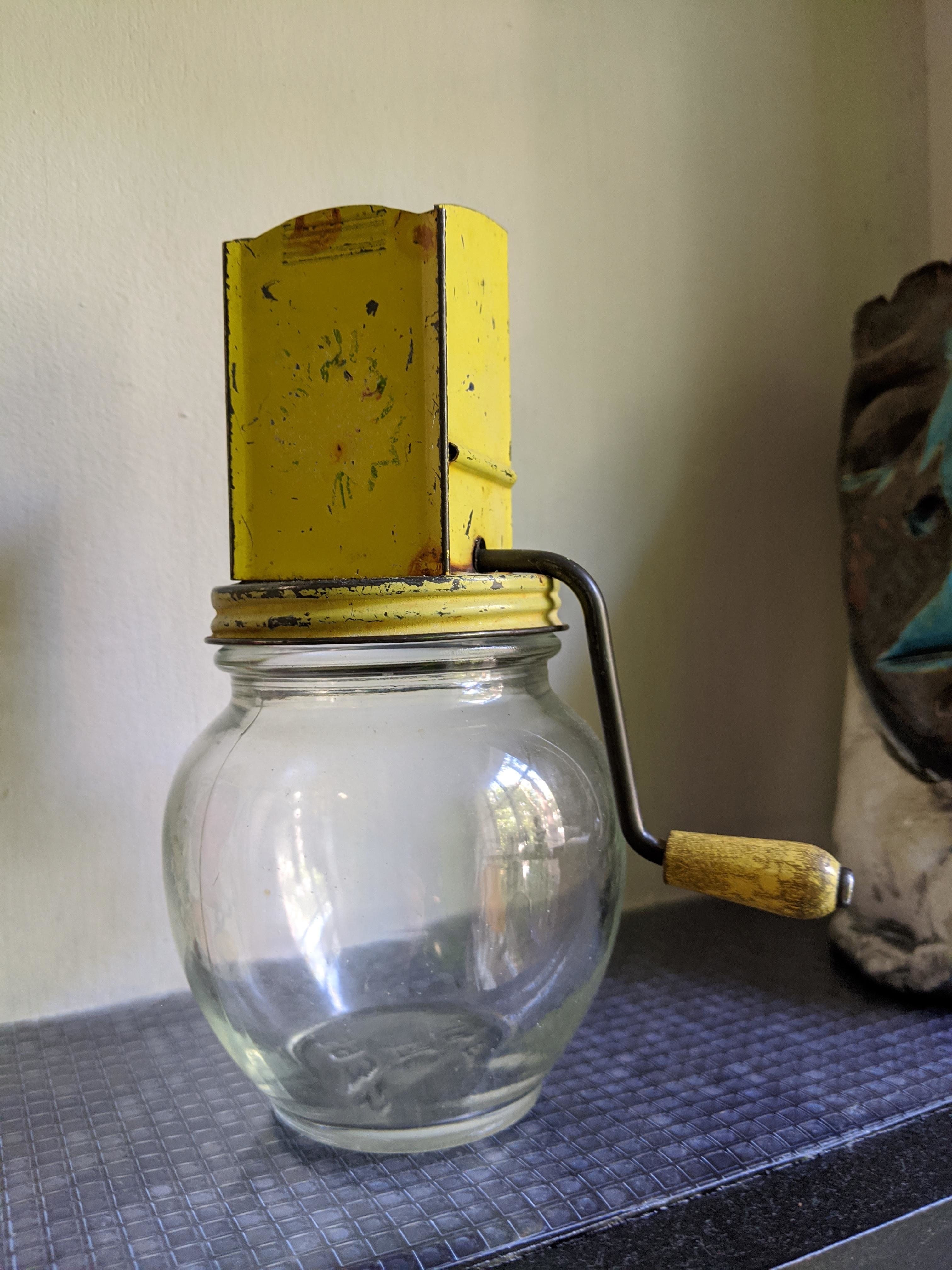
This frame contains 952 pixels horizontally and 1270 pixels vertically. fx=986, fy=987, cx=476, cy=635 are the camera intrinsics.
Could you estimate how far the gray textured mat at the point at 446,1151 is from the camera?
1.44 feet

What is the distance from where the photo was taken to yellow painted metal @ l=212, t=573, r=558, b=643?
47cm

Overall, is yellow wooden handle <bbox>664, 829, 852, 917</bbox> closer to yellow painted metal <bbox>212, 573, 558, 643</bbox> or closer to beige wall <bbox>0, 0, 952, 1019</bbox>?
yellow painted metal <bbox>212, 573, 558, 643</bbox>

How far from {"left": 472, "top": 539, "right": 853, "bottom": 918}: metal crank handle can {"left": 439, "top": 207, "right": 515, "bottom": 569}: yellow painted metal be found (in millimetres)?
28

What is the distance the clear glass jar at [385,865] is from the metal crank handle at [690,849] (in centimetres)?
2

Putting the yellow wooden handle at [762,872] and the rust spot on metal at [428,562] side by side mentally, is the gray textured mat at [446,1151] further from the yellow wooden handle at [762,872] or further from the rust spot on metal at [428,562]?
the rust spot on metal at [428,562]

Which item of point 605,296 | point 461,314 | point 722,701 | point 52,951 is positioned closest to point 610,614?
point 722,701

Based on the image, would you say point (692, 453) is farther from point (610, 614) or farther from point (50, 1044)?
point (50, 1044)

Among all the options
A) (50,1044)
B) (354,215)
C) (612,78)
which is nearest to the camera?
(354,215)

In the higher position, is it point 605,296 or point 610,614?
point 605,296

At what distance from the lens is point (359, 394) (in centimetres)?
51

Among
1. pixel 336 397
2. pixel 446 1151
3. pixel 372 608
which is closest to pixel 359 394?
pixel 336 397

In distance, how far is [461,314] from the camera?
0.52 meters

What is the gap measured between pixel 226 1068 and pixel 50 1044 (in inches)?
5.0

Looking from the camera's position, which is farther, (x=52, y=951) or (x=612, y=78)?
(x=612, y=78)
